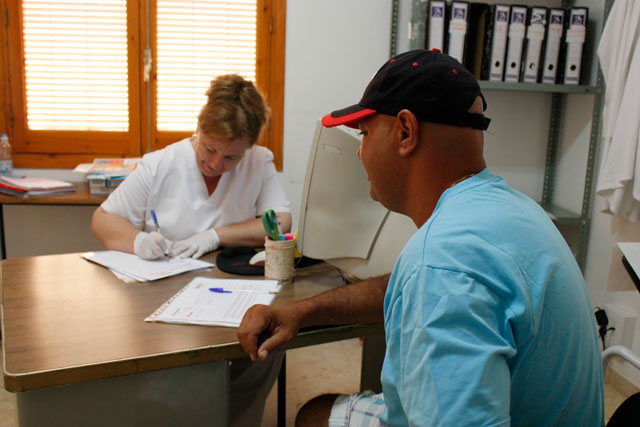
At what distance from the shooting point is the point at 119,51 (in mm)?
2711

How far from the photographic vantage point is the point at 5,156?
262 centimetres

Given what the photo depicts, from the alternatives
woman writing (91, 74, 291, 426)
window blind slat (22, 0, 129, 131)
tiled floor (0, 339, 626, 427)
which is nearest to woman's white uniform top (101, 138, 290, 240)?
woman writing (91, 74, 291, 426)

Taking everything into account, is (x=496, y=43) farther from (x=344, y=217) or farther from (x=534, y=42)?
(x=344, y=217)

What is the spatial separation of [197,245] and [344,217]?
54cm

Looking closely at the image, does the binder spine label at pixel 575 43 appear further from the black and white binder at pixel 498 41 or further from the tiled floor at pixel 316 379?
the tiled floor at pixel 316 379

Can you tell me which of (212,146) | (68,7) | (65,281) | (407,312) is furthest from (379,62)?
(407,312)

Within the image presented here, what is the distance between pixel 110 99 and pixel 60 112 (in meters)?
0.28

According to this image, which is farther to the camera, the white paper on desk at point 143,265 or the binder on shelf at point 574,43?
the binder on shelf at point 574,43

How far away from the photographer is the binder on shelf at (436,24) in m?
2.34

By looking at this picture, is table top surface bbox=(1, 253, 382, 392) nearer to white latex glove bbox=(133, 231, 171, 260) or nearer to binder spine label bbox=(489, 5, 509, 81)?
white latex glove bbox=(133, 231, 171, 260)

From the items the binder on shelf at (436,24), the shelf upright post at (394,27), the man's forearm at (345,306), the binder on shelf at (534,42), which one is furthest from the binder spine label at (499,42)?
the man's forearm at (345,306)

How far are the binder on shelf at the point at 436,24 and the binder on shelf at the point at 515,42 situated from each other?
1.07 feet

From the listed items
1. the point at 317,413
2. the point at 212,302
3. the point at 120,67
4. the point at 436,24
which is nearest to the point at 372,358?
the point at 317,413

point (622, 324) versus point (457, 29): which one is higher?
point (457, 29)
